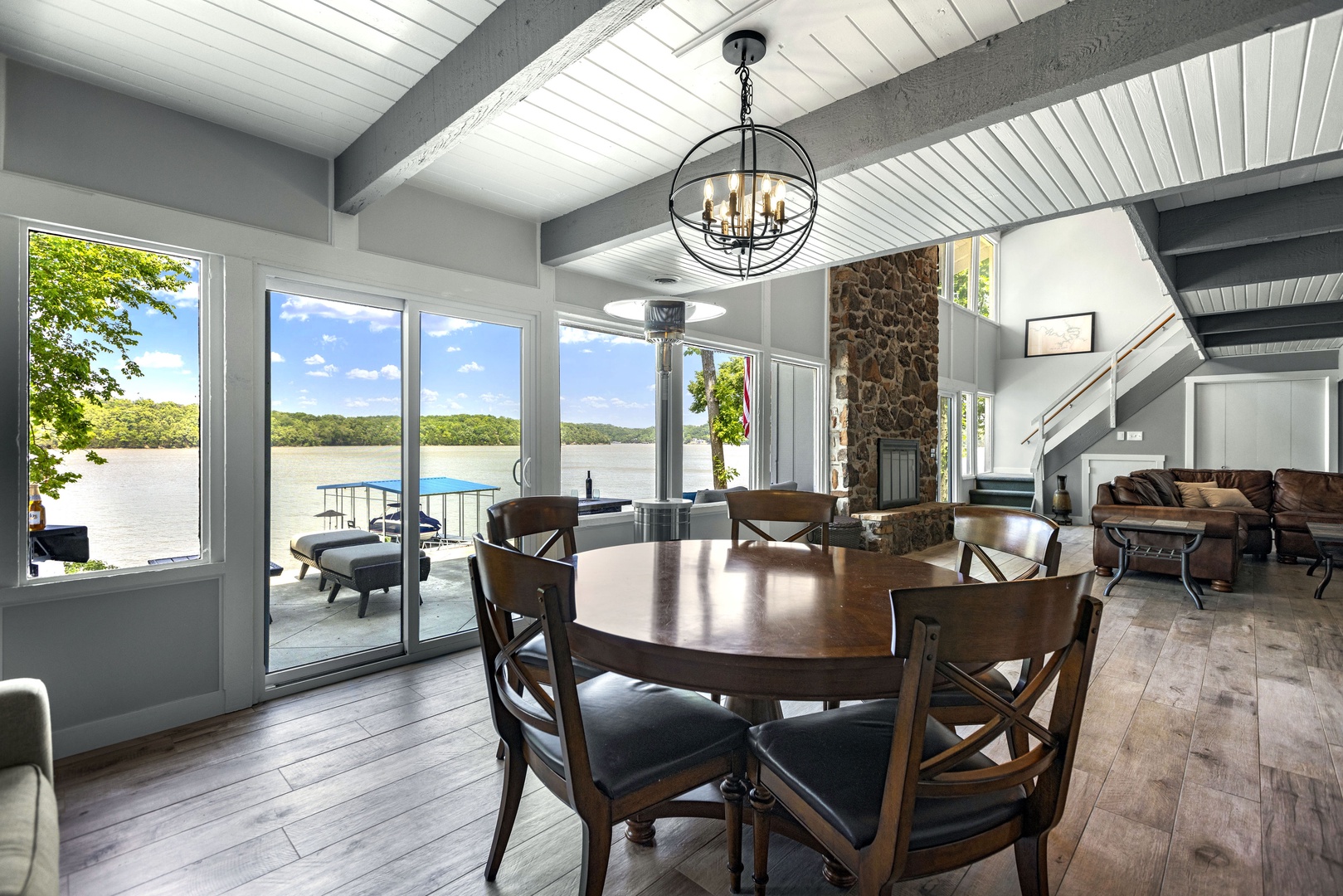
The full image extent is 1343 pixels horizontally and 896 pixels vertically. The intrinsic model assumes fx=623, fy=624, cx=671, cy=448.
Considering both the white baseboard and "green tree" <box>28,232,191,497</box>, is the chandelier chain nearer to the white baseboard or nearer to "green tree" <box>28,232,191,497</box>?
"green tree" <box>28,232,191,497</box>

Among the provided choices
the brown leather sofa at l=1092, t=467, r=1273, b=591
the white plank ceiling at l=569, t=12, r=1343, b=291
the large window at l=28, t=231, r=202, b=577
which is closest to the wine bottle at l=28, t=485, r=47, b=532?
the large window at l=28, t=231, r=202, b=577

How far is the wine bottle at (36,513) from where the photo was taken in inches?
89.1

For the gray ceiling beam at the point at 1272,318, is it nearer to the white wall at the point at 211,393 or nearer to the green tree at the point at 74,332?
the white wall at the point at 211,393

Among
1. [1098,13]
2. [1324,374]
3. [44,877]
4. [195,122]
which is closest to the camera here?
[44,877]

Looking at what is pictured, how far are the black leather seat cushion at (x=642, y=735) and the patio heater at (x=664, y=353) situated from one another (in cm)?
155

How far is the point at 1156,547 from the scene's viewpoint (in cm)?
520

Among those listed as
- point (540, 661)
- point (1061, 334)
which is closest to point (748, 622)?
point (540, 661)

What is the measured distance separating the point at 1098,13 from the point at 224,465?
3466 millimetres

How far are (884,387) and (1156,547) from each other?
2703 millimetres

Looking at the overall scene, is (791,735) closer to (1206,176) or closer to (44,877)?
(44,877)

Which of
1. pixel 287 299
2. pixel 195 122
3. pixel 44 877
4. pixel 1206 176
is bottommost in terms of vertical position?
pixel 44 877

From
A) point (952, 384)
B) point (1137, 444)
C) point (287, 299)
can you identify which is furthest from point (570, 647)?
point (1137, 444)

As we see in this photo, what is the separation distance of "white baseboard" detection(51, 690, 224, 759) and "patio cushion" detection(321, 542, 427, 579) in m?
0.68

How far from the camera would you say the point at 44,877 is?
3.58 ft
